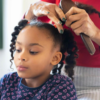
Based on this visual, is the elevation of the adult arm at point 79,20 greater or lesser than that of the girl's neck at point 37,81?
greater

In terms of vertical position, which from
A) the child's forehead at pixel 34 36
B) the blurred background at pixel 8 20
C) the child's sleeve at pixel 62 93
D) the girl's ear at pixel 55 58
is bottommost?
the child's sleeve at pixel 62 93

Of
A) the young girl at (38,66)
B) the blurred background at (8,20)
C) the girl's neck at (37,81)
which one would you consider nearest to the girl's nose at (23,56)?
the young girl at (38,66)

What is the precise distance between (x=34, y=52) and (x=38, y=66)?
0.20 ft

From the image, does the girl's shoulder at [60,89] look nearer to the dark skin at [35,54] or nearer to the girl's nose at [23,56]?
the dark skin at [35,54]

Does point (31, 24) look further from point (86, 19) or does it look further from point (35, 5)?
point (86, 19)

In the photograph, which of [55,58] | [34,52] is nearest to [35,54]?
[34,52]

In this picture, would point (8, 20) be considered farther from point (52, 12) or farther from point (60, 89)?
point (60, 89)

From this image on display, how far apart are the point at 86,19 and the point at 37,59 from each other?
253 mm

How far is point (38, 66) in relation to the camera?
0.57 metres

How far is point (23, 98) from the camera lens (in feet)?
1.99

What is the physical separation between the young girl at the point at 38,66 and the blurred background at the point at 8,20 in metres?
0.71

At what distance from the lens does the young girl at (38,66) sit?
0.56m

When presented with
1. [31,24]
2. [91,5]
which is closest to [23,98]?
[31,24]

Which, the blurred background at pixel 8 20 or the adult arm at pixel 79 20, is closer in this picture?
the adult arm at pixel 79 20
